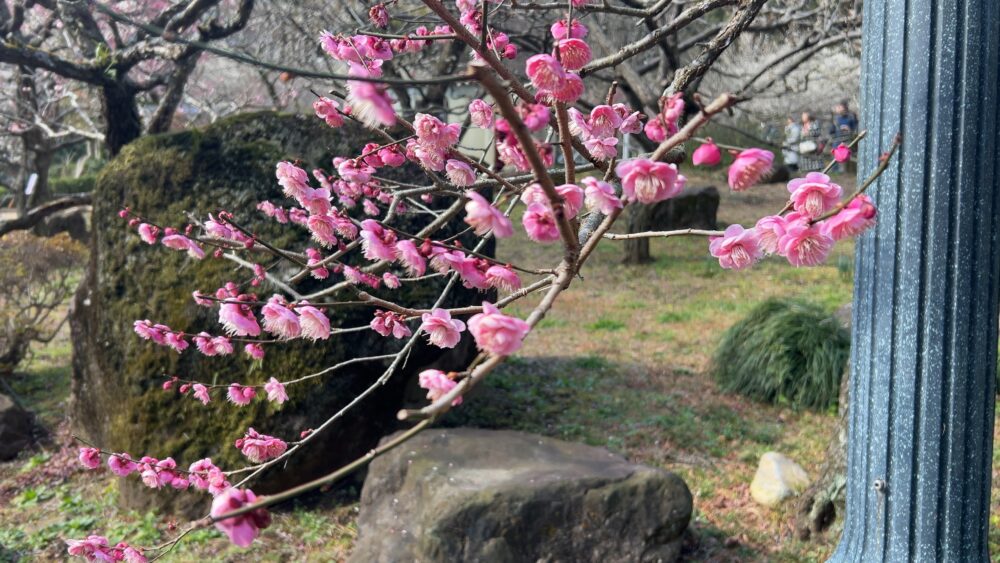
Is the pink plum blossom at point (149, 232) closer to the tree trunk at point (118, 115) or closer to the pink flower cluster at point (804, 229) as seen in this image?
the pink flower cluster at point (804, 229)

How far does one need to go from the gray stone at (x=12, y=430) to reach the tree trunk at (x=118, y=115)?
2006 millimetres

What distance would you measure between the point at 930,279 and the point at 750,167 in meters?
0.87

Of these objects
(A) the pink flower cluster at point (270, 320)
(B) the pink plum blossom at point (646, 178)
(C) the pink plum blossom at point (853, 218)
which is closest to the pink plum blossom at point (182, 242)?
(A) the pink flower cluster at point (270, 320)

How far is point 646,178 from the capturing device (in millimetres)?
1199

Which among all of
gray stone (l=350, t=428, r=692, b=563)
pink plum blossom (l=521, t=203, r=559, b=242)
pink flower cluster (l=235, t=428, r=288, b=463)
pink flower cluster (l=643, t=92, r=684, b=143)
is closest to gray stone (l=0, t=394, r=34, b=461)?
gray stone (l=350, t=428, r=692, b=563)

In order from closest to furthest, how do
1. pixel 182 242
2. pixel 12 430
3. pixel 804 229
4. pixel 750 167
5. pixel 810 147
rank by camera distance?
1. pixel 750 167
2. pixel 804 229
3. pixel 182 242
4. pixel 12 430
5. pixel 810 147

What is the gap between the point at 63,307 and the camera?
9.64 meters

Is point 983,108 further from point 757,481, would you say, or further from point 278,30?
point 278,30

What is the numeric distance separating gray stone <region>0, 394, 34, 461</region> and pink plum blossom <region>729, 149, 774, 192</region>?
569 cm

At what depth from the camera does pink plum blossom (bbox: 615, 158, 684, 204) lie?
3.90 ft

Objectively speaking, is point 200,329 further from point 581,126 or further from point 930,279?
point 930,279

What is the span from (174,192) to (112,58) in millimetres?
1377

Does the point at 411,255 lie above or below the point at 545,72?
below

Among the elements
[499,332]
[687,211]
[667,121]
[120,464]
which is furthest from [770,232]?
[687,211]
